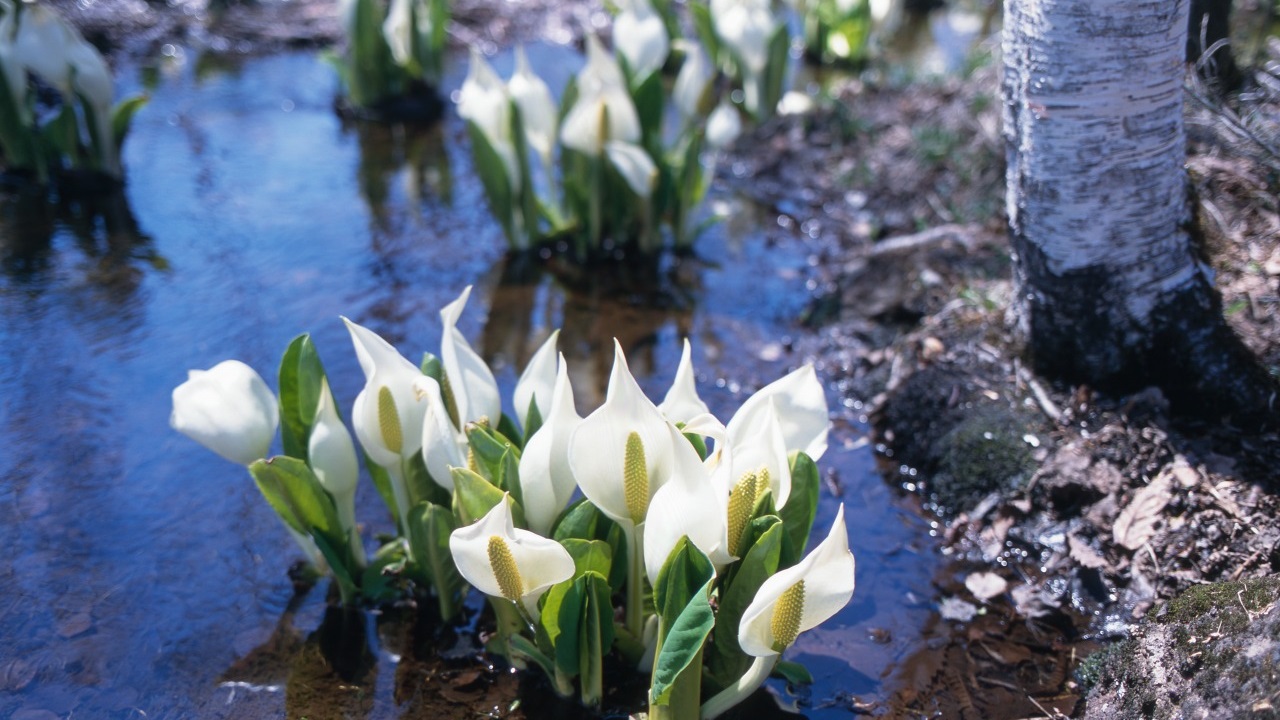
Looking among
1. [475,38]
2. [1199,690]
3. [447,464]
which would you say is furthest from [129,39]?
[1199,690]

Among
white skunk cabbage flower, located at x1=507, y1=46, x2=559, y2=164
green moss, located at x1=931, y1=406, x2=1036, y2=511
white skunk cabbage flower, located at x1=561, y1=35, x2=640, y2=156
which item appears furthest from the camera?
white skunk cabbage flower, located at x1=507, y1=46, x2=559, y2=164

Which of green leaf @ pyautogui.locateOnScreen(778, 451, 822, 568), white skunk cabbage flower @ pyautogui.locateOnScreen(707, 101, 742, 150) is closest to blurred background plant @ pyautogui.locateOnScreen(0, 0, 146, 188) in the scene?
white skunk cabbage flower @ pyautogui.locateOnScreen(707, 101, 742, 150)

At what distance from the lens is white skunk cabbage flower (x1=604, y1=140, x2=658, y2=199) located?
12.7 feet

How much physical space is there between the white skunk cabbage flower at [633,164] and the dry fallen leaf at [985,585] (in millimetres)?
1982

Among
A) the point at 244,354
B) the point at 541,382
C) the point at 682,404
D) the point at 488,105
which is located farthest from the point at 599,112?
the point at 682,404

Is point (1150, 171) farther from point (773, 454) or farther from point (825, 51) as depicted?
point (825, 51)

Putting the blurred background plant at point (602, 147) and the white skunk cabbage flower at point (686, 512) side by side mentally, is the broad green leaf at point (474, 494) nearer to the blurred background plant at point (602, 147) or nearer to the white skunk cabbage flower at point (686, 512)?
the white skunk cabbage flower at point (686, 512)

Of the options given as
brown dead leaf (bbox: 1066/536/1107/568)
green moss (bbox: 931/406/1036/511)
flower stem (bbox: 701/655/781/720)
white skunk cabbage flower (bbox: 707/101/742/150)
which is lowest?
brown dead leaf (bbox: 1066/536/1107/568)

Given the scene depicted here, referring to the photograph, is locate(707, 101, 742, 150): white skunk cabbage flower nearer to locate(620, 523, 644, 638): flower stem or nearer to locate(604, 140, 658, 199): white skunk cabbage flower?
locate(604, 140, 658, 199): white skunk cabbage flower

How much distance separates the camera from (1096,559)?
2.64 m

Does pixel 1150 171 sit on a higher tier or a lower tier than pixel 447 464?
higher

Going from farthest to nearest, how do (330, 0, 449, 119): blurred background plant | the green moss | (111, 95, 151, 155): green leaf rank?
1. (330, 0, 449, 119): blurred background plant
2. (111, 95, 151, 155): green leaf
3. the green moss

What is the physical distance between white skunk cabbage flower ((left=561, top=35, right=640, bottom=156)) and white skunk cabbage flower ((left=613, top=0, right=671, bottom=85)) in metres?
0.59

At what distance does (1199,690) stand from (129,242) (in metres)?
4.25
